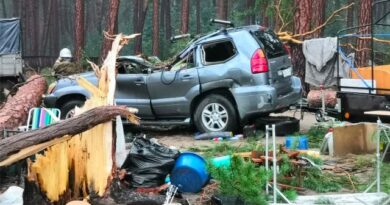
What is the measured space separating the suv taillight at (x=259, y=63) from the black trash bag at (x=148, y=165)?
12.5 feet

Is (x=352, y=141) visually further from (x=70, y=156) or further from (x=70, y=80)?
(x=70, y=80)

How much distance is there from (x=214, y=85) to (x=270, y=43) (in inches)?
52.9

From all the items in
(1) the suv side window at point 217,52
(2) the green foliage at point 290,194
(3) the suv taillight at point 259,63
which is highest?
(1) the suv side window at point 217,52

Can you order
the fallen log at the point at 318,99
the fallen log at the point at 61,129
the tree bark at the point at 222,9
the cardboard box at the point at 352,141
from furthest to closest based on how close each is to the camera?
the tree bark at the point at 222,9
the fallen log at the point at 318,99
the cardboard box at the point at 352,141
the fallen log at the point at 61,129

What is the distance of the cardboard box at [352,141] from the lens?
8.97 m

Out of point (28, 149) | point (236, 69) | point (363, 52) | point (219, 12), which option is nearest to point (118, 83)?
point (236, 69)

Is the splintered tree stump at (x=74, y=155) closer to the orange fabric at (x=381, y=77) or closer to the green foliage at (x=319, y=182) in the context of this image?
the green foliage at (x=319, y=182)

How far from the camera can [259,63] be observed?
1082 cm

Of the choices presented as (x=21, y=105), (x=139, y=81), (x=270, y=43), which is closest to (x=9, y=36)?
(x=21, y=105)

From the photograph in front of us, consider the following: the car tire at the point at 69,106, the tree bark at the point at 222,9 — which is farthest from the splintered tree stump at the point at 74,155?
the tree bark at the point at 222,9

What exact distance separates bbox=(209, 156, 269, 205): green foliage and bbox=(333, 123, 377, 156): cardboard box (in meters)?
2.94

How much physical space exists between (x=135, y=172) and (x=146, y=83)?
15.9 feet

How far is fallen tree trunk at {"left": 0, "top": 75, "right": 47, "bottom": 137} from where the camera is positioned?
10836 mm

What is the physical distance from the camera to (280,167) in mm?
7012
